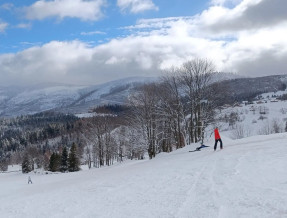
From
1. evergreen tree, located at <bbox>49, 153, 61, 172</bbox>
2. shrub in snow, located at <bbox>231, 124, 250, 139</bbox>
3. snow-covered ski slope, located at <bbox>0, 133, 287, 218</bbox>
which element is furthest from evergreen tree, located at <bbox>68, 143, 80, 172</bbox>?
snow-covered ski slope, located at <bbox>0, 133, 287, 218</bbox>

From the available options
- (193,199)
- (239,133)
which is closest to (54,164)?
(239,133)

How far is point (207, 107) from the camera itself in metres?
34.0

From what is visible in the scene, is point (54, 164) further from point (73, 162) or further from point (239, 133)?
point (239, 133)

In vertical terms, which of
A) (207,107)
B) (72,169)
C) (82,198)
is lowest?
(72,169)

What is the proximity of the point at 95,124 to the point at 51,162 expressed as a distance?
28820 mm

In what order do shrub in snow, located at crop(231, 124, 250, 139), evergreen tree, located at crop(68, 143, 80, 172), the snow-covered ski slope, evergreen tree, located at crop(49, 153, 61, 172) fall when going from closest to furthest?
the snow-covered ski slope
evergreen tree, located at crop(68, 143, 80, 172)
evergreen tree, located at crop(49, 153, 61, 172)
shrub in snow, located at crop(231, 124, 250, 139)

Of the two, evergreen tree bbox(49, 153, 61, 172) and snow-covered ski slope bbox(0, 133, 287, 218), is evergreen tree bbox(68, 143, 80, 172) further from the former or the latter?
snow-covered ski slope bbox(0, 133, 287, 218)

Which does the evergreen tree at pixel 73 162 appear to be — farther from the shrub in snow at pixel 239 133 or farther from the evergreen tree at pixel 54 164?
the shrub in snow at pixel 239 133

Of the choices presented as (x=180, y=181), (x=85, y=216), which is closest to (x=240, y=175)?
(x=180, y=181)

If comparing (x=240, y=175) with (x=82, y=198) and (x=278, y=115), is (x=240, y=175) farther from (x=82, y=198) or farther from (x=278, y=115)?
(x=278, y=115)

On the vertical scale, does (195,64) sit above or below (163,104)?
above

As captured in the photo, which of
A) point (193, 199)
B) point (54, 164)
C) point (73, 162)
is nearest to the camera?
point (193, 199)

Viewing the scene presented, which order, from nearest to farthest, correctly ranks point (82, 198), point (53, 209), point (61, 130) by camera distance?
1. point (53, 209)
2. point (82, 198)
3. point (61, 130)

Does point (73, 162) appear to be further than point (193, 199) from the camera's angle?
Yes
